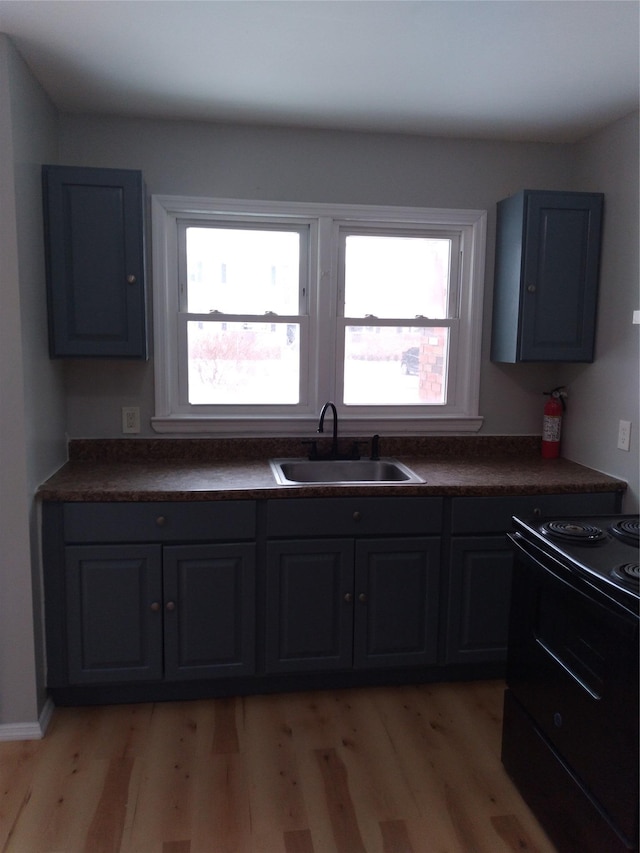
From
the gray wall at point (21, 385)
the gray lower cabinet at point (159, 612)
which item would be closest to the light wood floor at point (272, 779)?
the gray lower cabinet at point (159, 612)

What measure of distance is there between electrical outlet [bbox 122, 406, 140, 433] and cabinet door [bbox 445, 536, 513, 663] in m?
1.51

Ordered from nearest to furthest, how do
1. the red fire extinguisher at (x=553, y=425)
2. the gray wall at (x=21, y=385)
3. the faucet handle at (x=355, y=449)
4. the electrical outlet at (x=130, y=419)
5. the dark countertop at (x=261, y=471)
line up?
the gray wall at (x=21, y=385)
the dark countertop at (x=261, y=471)
the electrical outlet at (x=130, y=419)
the faucet handle at (x=355, y=449)
the red fire extinguisher at (x=553, y=425)

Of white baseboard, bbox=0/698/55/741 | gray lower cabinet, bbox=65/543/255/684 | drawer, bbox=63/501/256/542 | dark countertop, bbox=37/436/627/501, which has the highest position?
dark countertop, bbox=37/436/627/501

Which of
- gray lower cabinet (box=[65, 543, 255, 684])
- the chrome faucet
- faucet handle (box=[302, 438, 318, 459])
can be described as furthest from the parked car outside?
gray lower cabinet (box=[65, 543, 255, 684])

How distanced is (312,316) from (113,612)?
1.56 meters

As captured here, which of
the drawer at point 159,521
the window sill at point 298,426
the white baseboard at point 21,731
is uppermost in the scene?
the window sill at point 298,426

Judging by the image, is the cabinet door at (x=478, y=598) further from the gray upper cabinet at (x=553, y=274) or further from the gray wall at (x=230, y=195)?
the gray upper cabinet at (x=553, y=274)

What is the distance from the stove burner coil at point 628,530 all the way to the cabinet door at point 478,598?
62 cm

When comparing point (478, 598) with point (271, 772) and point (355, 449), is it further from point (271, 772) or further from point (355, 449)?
point (271, 772)

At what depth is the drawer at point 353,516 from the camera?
2.44 m

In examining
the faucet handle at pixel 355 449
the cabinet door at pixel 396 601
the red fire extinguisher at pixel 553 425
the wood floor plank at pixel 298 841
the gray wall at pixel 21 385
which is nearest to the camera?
the wood floor plank at pixel 298 841

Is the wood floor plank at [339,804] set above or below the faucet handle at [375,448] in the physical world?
below

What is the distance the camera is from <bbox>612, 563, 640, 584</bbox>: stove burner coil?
5.18 feet

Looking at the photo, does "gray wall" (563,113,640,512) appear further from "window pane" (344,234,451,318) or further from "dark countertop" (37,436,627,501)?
"window pane" (344,234,451,318)
